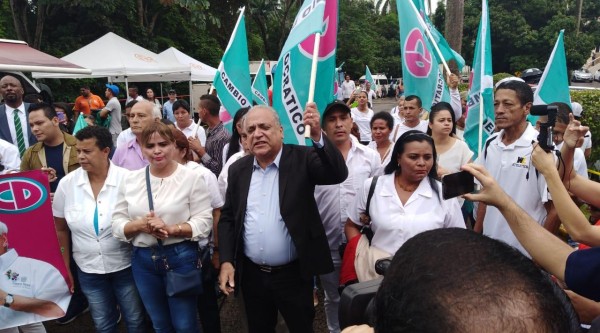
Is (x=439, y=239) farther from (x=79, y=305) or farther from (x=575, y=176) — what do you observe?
(x=79, y=305)

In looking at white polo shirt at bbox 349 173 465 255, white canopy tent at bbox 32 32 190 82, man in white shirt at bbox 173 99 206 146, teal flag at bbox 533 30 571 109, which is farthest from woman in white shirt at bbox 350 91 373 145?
white canopy tent at bbox 32 32 190 82

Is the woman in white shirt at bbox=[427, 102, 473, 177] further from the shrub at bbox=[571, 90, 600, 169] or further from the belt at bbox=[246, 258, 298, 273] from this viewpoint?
the shrub at bbox=[571, 90, 600, 169]

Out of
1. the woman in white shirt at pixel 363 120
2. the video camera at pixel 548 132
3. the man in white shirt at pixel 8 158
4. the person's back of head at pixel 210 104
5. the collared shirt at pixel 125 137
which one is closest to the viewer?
the video camera at pixel 548 132

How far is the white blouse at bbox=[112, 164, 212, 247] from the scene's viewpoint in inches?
111

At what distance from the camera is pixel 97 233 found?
9.68 feet

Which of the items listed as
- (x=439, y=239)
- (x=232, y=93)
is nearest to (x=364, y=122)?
(x=232, y=93)

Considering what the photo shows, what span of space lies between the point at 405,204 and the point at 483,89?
2.16m

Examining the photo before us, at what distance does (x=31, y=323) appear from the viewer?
2.90 m

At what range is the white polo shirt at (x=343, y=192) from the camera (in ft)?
10.8

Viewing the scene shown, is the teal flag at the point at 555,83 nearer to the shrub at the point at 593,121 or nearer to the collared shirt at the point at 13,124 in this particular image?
the shrub at the point at 593,121

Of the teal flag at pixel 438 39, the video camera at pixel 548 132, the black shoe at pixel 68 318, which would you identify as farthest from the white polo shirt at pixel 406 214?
the teal flag at pixel 438 39

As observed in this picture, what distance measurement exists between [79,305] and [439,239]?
13.6ft

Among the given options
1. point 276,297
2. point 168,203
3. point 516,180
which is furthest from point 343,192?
point 168,203

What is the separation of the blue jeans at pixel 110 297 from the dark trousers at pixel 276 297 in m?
0.86
